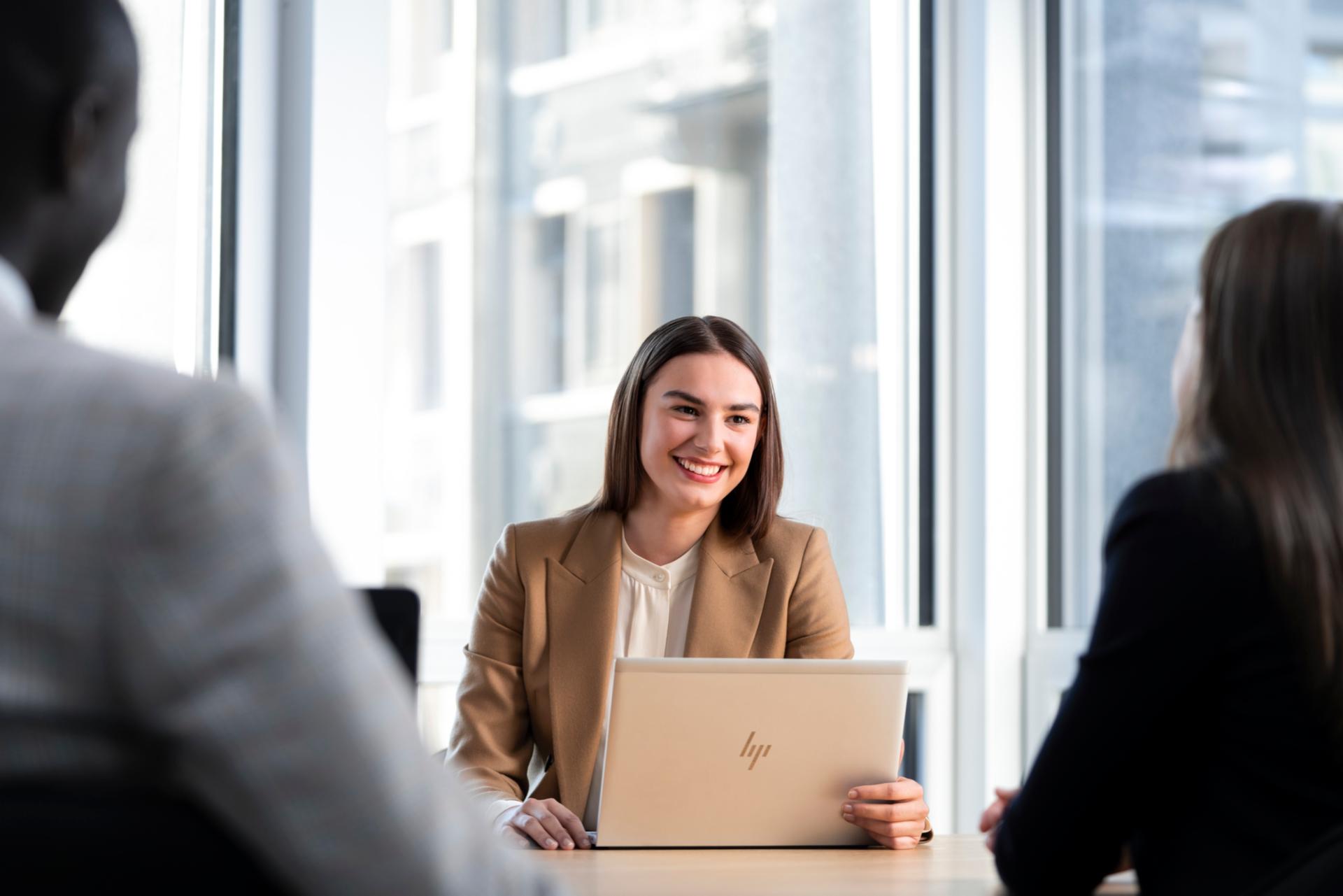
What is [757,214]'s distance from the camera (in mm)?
3834

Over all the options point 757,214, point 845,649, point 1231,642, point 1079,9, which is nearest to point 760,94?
point 757,214

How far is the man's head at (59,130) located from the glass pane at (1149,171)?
10.6 ft

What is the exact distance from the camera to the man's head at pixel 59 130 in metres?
0.80

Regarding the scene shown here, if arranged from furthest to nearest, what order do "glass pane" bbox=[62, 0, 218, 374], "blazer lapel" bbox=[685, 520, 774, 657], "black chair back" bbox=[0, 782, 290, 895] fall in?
"glass pane" bbox=[62, 0, 218, 374] → "blazer lapel" bbox=[685, 520, 774, 657] → "black chair back" bbox=[0, 782, 290, 895]

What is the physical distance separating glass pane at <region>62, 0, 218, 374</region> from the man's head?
7.20 ft

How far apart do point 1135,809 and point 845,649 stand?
1234 mm

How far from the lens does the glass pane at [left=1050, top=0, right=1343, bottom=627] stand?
3.44 metres

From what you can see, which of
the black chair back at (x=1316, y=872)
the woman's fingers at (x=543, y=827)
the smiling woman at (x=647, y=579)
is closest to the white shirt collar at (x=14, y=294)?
the black chair back at (x=1316, y=872)

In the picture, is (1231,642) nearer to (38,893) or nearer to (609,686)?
(38,893)

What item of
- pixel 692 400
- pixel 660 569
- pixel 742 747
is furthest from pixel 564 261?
pixel 742 747

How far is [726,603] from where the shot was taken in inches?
97.3

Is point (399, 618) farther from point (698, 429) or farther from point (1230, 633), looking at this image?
point (698, 429)

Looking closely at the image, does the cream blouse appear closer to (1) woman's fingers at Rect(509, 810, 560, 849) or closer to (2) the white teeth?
(2) the white teeth

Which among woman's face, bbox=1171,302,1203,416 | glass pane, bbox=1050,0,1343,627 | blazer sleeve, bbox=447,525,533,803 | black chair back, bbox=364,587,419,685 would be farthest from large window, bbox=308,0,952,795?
woman's face, bbox=1171,302,1203,416
